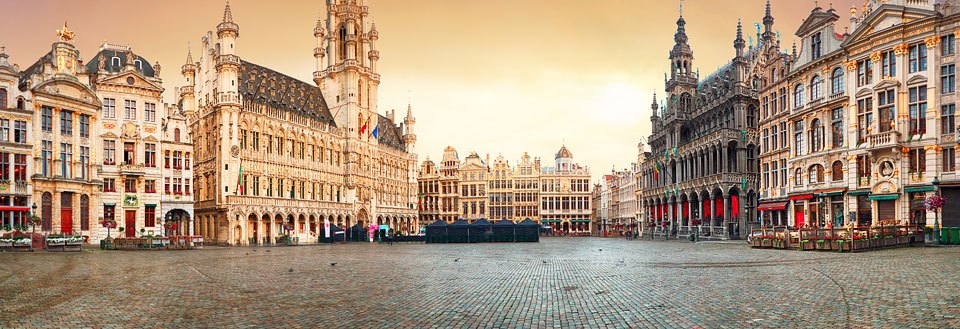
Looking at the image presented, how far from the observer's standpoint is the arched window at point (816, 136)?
47.2 metres

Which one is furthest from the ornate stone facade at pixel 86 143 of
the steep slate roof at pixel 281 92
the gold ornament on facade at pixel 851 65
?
the gold ornament on facade at pixel 851 65

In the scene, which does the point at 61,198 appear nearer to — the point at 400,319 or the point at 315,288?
the point at 315,288

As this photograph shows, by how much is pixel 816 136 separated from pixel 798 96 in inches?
154

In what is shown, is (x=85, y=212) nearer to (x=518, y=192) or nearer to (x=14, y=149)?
(x=14, y=149)

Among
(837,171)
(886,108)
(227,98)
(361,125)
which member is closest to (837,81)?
(886,108)

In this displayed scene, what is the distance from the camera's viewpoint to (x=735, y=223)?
210 ft

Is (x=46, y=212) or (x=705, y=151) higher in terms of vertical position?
(x=705, y=151)

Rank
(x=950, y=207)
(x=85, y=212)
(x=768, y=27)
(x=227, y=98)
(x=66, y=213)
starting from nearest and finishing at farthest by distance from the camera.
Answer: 1. (x=950, y=207)
2. (x=66, y=213)
3. (x=85, y=212)
4. (x=768, y=27)
5. (x=227, y=98)

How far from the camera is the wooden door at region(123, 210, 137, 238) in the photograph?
5492 cm

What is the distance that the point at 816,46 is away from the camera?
48219 mm

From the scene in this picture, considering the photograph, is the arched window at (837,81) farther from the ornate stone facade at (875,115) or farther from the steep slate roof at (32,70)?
the steep slate roof at (32,70)

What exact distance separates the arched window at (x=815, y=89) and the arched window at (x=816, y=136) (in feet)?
5.41

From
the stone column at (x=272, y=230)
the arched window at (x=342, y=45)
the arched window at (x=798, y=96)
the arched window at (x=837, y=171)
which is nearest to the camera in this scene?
the arched window at (x=837, y=171)

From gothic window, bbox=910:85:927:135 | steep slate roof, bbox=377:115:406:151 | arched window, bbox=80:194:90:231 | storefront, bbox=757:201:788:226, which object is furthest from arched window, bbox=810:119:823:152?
steep slate roof, bbox=377:115:406:151
